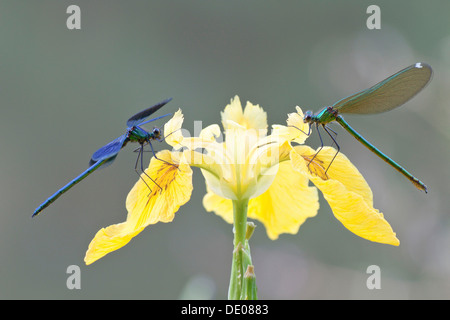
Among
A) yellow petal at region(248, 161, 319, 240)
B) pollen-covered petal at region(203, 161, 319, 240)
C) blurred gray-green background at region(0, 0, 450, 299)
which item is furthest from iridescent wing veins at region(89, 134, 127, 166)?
blurred gray-green background at region(0, 0, 450, 299)

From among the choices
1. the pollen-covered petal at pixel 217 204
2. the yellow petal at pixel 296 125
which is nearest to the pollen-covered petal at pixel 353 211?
the yellow petal at pixel 296 125

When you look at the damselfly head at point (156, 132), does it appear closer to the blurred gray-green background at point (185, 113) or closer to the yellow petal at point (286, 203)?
the yellow petal at point (286, 203)

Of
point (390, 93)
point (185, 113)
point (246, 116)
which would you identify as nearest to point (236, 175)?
point (246, 116)

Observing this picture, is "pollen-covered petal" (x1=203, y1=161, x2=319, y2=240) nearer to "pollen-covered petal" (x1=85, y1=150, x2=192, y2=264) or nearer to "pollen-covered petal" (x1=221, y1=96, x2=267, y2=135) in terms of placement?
"pollen-covered petal" (x1=221, y1=96, x2=267, y2=135)

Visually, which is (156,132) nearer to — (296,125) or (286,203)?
(296,125)

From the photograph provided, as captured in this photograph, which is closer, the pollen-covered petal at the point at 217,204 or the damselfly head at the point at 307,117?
the damselfly head at the point at 307,117

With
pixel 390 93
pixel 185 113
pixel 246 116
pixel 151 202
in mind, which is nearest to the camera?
pixel 151 202
